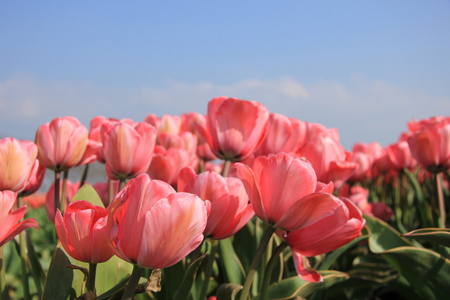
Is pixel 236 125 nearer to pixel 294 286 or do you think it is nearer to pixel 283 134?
pixel 283 134

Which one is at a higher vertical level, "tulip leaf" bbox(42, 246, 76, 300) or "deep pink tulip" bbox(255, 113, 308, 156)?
"deep pink tulip" bbox(255, 113, 308, 156)

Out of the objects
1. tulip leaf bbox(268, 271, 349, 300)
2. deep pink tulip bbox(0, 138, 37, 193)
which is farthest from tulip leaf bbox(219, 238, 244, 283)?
deep pink tulip bbox(0, 138, 37, 193)

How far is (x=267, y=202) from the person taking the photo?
0.63 metres

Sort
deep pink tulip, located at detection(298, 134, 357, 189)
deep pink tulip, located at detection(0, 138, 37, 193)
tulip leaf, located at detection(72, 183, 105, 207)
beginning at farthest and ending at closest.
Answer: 1. deep pink tulip, located at detection(298, 134, 357, 189)
2. tulip leaf, located at detection(72, 183, 105, 207)
3. deep pink tulip, located at detection(0, 138, 37, 193)

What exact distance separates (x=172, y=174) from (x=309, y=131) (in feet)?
1.31

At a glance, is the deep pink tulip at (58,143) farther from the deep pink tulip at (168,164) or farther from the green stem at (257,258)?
the green stem at (257,258)

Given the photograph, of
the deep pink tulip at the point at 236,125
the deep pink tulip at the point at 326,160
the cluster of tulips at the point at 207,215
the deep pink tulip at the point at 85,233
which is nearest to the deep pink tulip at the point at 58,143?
the cluster of tulips at the point at 207,215

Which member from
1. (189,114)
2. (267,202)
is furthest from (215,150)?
(189,114)

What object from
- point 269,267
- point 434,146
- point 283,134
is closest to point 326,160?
point 283,134

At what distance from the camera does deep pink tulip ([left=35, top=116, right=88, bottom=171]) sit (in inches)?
36.8

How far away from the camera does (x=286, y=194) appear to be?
0.62 m

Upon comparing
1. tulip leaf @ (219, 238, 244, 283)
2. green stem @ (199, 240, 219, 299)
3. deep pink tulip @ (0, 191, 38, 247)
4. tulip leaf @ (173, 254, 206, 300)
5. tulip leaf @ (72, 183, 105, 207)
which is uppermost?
deep pink tulip @ (0, 191, 38, 247)

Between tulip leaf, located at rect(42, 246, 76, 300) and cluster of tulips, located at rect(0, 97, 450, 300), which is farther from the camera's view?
tulip leaf, located at rect(42, 246, 76, 300)

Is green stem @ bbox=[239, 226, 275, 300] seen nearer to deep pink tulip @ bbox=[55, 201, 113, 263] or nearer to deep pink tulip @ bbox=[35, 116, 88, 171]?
deep pink tulip @ bbox=[55, 201, 113, 263]
